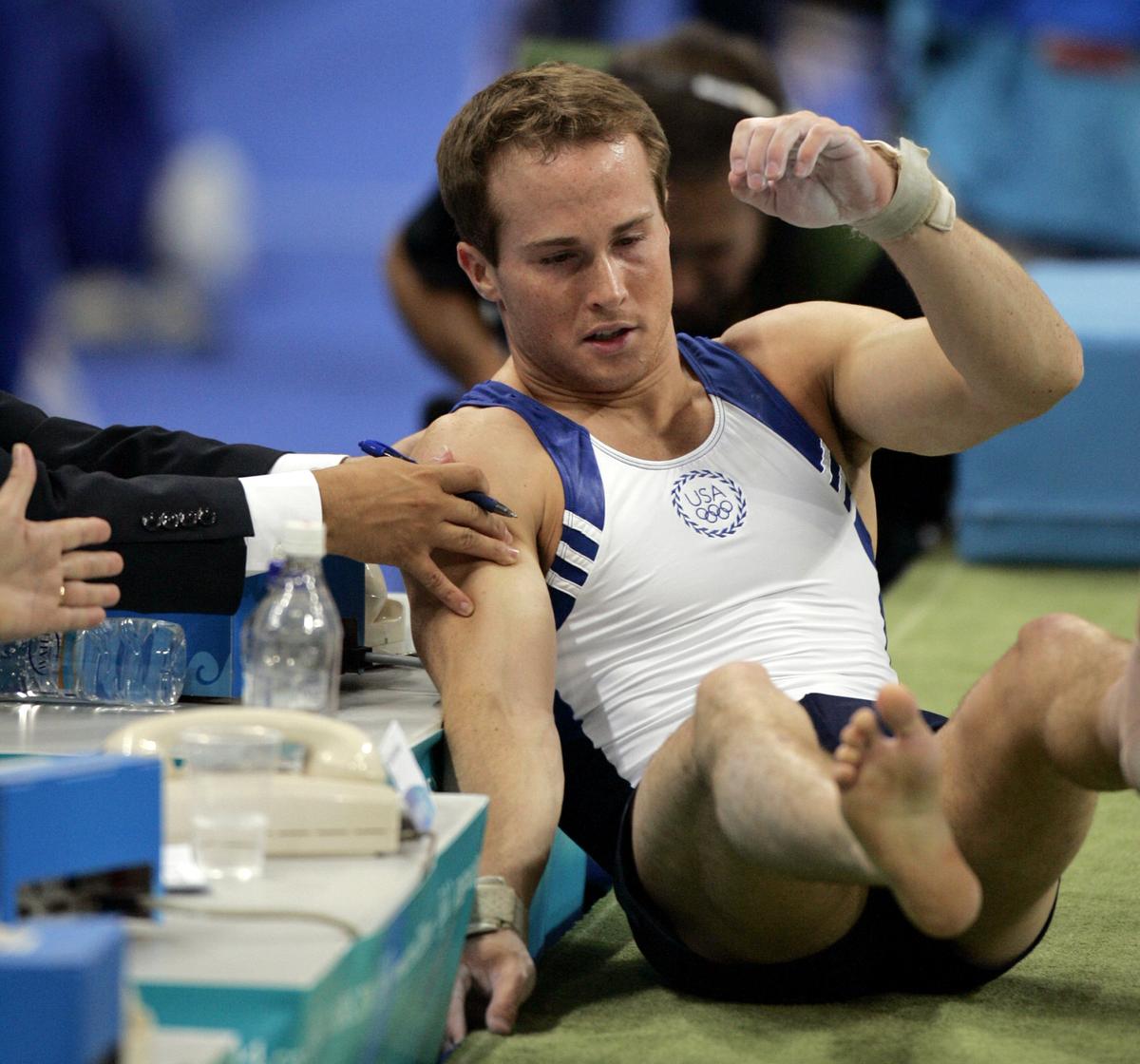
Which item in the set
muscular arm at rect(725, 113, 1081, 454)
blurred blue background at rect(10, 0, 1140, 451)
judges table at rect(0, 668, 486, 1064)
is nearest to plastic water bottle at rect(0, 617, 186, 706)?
judges table at rect(0, 668, 486, 1064)

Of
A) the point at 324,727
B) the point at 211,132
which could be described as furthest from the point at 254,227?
the point at 324,727

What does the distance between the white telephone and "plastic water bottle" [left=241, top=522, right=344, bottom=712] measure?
0.20m

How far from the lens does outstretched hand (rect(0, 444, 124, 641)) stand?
1.70 meters

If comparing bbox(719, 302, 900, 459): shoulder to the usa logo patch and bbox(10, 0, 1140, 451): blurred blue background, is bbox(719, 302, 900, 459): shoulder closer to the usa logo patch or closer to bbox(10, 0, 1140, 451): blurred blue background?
the usa logo patch

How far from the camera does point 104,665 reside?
7.06ft

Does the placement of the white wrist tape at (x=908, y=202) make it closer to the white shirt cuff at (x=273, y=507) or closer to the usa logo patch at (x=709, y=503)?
the usa logo patch at (x=709, y=503)

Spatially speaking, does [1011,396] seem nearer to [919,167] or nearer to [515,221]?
[919,167]

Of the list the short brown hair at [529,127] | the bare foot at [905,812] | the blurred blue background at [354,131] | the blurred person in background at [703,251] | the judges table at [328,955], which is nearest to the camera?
the judges table at [328,955]

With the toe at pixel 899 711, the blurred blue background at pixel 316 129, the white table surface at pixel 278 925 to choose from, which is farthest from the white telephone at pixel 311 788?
the blurred blue background at pixel 316 129

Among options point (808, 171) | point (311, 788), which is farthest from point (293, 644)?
point (808, 171)

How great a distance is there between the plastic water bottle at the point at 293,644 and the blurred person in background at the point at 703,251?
209 cm

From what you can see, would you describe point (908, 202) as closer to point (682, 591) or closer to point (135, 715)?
point (682, 591)

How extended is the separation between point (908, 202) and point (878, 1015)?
0.84 metres

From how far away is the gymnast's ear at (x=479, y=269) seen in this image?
2209mm
